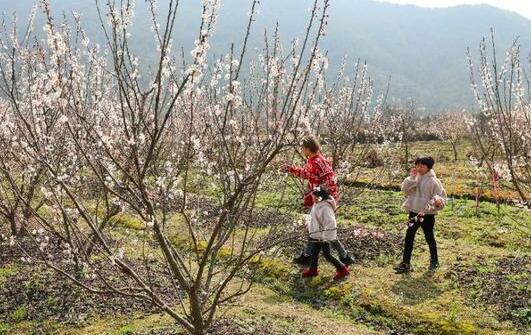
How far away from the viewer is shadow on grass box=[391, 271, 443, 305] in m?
8.78

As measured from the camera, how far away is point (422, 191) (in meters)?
9.49

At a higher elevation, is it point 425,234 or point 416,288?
point 425,234

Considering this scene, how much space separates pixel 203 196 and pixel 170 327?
10520 mm

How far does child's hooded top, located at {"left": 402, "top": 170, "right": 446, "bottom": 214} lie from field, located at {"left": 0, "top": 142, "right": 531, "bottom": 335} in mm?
1036

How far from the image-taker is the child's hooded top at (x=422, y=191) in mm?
9438

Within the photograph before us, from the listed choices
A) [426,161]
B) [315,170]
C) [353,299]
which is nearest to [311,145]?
[315,170]

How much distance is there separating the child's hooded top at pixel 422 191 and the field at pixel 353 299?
1036 millimetres

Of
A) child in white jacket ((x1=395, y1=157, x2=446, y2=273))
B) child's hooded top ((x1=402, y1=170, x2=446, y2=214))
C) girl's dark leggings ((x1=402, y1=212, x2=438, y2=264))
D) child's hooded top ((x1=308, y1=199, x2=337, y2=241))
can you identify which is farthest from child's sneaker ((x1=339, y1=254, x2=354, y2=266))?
child's hooded top ((x1=402, y1=170, x2=446, y2=214))

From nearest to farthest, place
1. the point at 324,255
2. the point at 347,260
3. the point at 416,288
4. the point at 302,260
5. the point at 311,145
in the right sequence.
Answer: the point at 311,145 → the point at 416,288 → the point at 324,255 → the point at 347,260 → the point at 302,260

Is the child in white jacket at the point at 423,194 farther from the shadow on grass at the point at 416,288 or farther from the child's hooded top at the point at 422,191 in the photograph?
the shadow on grass at the point at 416,288

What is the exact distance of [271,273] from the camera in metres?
10.3

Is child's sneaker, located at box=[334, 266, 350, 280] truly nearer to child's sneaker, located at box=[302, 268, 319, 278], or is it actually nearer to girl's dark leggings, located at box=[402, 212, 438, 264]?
child's sneaker, located at box=[302, 268, 319, 278]

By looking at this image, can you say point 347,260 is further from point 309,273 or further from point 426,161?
point 426,161

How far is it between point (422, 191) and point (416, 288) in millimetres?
1732
